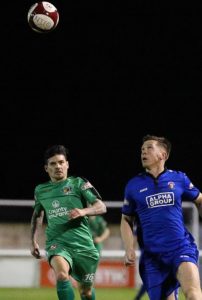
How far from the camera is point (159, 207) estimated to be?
697 cm

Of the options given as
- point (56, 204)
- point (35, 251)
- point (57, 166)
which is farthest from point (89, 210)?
point (35, 251)

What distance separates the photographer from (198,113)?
1401 inches

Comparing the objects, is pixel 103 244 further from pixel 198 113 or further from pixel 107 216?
pixel 198 113

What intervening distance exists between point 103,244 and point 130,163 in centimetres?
1693

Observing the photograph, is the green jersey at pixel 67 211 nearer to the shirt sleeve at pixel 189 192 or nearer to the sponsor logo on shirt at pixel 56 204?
the sponsor logo on shirt at pixel 56 204

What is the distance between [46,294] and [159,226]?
7403mm

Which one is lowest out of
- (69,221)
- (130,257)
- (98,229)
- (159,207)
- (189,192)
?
(130,257)

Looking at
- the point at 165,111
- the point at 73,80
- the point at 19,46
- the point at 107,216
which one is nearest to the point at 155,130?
the point at 165,111

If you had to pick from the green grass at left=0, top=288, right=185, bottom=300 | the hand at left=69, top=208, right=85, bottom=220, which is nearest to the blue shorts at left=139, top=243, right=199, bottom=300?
the hand at left=69, top=208, right=85, bottom=220

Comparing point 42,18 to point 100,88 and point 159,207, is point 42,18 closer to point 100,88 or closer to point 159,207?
point 159,207

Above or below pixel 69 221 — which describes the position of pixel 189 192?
below

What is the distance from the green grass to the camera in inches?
513

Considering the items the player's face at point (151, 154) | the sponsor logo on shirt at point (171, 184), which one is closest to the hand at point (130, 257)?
the sponsor logo on shirt at point (171, 184)

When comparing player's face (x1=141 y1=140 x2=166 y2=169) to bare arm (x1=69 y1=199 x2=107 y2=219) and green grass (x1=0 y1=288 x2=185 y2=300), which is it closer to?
bare arm (x1=69 y1=199 x2=107 y2=219)
